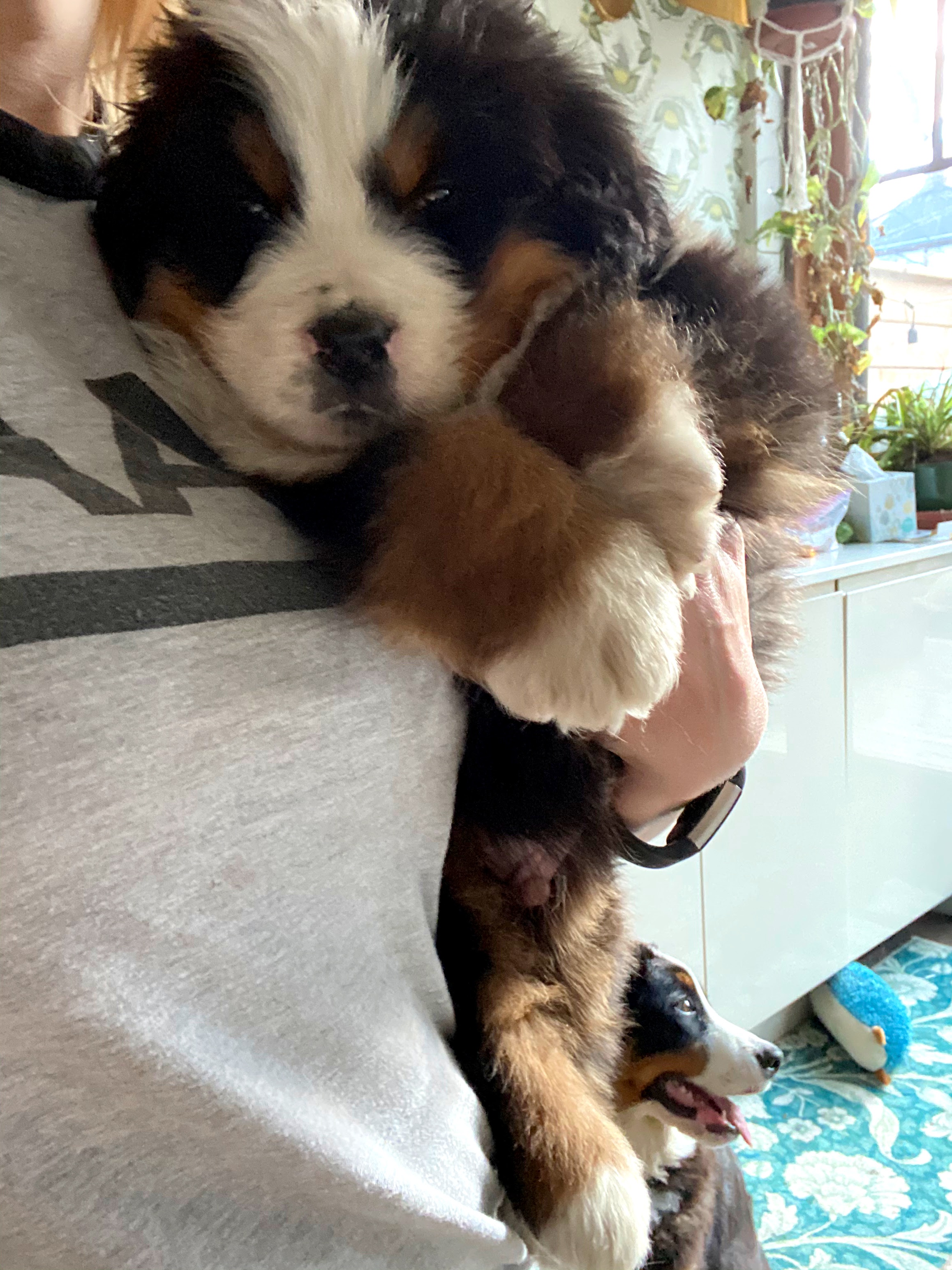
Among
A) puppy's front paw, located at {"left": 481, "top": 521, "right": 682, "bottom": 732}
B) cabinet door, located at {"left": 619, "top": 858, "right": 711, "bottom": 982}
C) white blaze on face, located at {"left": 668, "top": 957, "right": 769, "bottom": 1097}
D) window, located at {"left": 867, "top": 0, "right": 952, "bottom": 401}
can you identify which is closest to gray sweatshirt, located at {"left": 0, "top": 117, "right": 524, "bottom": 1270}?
puppy's front paw, located at {"left": 481, "top": 521, "right": 682, "bottom": 732}

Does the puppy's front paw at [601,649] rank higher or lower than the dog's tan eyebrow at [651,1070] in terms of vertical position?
higher

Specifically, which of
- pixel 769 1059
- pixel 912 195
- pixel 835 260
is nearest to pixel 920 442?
pixel 835 260

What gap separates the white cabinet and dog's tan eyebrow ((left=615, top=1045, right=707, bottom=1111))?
0.54 metres

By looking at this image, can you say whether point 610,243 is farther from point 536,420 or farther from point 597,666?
point 597,666

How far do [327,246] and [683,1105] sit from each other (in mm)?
1341

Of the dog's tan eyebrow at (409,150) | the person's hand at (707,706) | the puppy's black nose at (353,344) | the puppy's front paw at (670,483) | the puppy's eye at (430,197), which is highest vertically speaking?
the dog's tan eyebrow at (409,150)

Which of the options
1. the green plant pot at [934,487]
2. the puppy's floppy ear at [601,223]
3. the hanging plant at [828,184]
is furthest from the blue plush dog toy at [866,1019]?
the puppy's floppy ear at [601,223]

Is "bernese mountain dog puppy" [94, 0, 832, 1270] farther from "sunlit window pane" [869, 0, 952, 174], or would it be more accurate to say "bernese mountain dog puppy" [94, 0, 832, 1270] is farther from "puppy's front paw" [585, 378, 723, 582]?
"sunlit window pane" [869, 0, 952, 174]

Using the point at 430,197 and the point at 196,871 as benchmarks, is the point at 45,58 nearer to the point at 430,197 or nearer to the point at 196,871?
the point at 430,197

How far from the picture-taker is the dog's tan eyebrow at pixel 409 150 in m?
0.78

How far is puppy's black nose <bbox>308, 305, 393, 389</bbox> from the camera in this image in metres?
0.74

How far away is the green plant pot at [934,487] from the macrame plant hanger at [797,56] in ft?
3.10

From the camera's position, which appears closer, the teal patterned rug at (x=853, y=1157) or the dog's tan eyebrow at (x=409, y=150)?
the dog's tan eyebrow at (x=409, y=150)

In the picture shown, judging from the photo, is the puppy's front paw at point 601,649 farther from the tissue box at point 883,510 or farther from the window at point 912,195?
the window at point 912,195
